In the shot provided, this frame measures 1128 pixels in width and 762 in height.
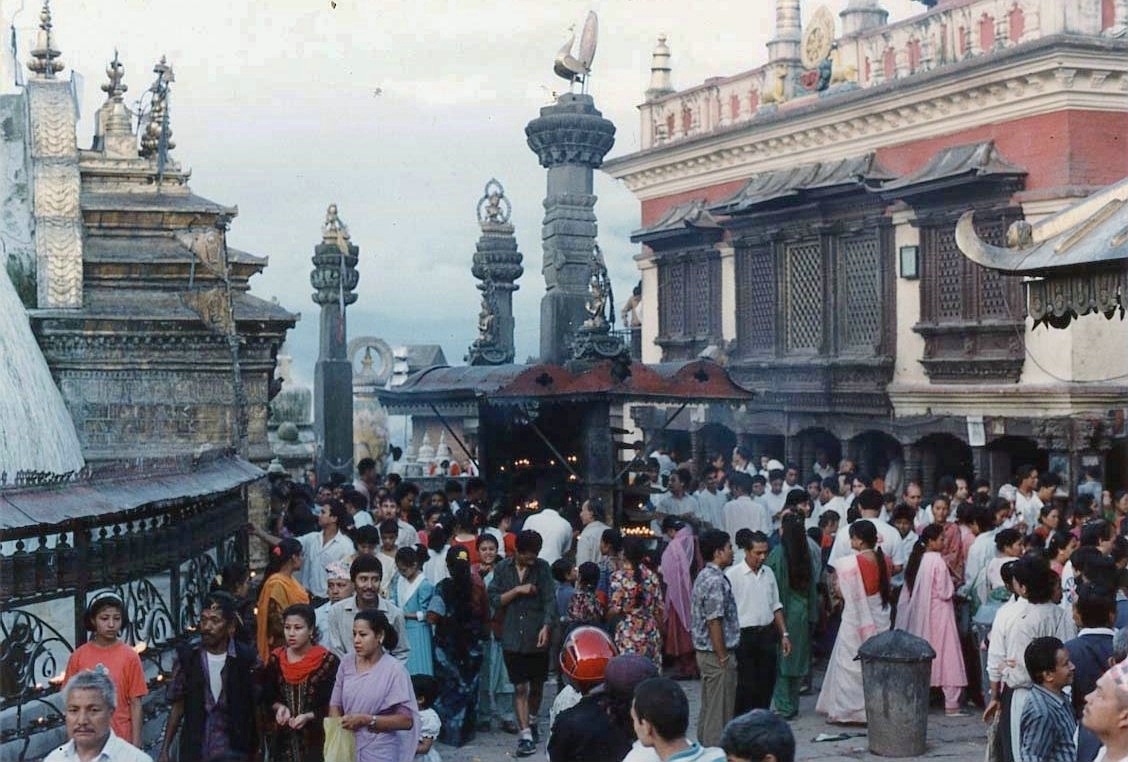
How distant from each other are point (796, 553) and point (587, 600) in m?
1.88

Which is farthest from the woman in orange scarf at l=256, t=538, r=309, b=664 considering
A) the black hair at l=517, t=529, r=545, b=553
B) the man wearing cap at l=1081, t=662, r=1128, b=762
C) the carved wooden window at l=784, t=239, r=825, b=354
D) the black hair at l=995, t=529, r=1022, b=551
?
the carved wooden window at l=784, t=239, r=825, b=354

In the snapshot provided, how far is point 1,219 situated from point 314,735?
434 inches

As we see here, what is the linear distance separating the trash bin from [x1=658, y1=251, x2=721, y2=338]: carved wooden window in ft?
62.5

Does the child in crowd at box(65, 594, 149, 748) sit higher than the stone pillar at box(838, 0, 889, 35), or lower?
lower

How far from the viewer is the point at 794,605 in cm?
1216

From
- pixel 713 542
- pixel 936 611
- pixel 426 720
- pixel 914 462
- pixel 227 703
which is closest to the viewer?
pixel 227 703

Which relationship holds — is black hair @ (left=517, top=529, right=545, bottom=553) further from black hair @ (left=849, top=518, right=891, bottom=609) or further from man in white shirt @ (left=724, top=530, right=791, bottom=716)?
black hair @ (left=849, top=518, right=891, bottom=609)

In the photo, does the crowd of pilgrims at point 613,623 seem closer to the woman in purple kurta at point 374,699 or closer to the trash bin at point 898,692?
the woman in purple kurta at point 374,699

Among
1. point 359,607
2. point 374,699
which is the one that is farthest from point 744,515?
point 374,699

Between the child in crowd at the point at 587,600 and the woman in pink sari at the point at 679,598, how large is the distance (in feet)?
8.39

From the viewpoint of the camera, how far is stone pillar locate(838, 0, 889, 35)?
26.4 meters

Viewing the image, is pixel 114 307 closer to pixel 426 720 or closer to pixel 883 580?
pixel 883 580

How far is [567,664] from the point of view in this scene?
7.18 metres

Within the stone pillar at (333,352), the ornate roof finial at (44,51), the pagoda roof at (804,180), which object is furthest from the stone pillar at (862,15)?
the ornate roof finial at (44,51)
